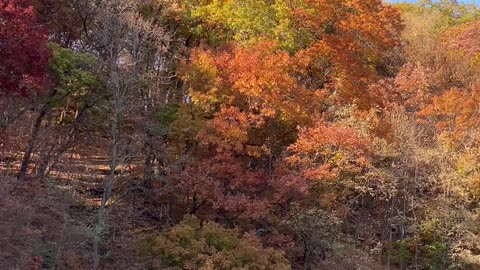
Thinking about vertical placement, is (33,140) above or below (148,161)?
above

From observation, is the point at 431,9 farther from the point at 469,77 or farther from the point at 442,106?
the point at 442,106

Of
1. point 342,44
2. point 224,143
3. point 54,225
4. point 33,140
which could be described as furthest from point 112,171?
point 342,44

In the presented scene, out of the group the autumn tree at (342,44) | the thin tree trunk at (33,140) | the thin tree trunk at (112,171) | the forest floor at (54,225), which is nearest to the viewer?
the forest floor at (54,225)

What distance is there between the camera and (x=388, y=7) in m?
19.0

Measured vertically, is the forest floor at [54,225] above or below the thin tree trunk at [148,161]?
below

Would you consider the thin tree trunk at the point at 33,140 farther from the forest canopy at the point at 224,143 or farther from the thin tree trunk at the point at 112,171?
the thin tree trunk at the point at 112,171

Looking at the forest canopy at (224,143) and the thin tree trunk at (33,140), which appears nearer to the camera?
the forest canopy at (224,143)

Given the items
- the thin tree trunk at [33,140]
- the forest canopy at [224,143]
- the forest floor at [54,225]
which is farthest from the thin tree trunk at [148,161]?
the thin tree trunk at [33,140]

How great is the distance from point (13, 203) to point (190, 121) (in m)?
4.92

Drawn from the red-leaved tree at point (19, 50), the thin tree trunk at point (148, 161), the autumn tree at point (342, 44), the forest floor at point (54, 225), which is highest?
the autumn tree at point (342, 44)

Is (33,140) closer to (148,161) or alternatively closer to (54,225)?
(54,225)

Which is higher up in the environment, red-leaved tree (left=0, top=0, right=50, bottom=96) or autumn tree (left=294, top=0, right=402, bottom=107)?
autumn tree (left=294, top=0, right=402, bottom=107)

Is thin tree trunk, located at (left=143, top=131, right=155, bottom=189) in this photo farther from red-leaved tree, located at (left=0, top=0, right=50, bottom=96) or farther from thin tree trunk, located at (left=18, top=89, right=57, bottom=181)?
red-leaved tree, located at (left=0, top=0, right=50, bottom=96)

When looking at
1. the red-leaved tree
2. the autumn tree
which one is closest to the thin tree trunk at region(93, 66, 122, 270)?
the red-leaved tree
